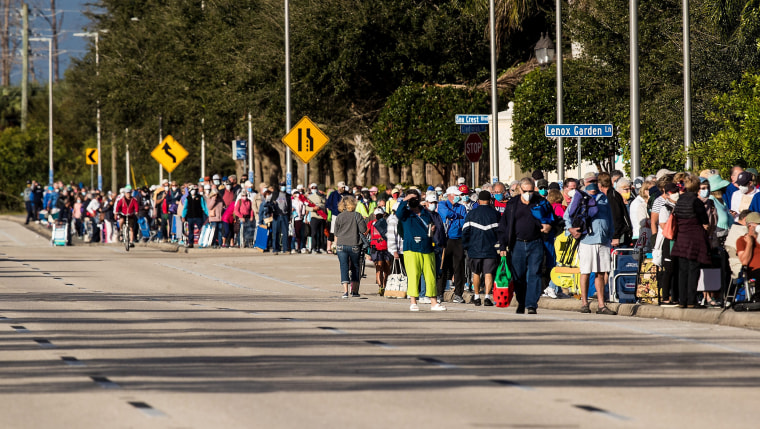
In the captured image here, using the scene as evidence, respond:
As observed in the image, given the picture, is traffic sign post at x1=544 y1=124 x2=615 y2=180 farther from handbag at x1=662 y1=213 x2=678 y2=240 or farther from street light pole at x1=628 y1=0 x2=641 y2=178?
handbag at x1=662 y1=213 x2=678 y2=240

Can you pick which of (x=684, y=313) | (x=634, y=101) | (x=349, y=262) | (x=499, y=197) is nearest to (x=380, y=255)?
(x=349, y=262)

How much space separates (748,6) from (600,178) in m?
10.6

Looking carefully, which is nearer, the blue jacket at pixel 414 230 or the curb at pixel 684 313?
the curb at pixel 684 313

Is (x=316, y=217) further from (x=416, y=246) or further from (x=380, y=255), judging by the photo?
(x=416, y=246)

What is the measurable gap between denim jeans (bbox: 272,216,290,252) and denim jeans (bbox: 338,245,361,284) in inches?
498

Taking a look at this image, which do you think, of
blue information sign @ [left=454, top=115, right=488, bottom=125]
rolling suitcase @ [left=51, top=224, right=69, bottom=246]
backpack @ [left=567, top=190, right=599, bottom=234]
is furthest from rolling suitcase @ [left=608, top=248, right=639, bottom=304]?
rolling suitcase @ [left=51, top=224, right=69, bottom=246]

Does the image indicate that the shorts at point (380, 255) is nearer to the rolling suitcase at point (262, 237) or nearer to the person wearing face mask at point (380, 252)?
the person wearing face mask at point (380, 252)

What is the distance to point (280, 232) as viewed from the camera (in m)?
35.6

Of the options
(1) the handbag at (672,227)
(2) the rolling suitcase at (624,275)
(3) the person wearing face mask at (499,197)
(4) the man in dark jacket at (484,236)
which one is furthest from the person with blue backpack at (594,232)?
(3) the person wearing face mask at (499,197)

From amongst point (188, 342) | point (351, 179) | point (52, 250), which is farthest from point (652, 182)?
point (351, 179)

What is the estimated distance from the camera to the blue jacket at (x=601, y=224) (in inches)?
730

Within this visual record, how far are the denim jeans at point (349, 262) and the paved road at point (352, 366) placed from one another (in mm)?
829

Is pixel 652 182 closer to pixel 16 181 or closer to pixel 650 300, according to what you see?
pixel 650 300

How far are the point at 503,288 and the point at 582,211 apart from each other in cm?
209
